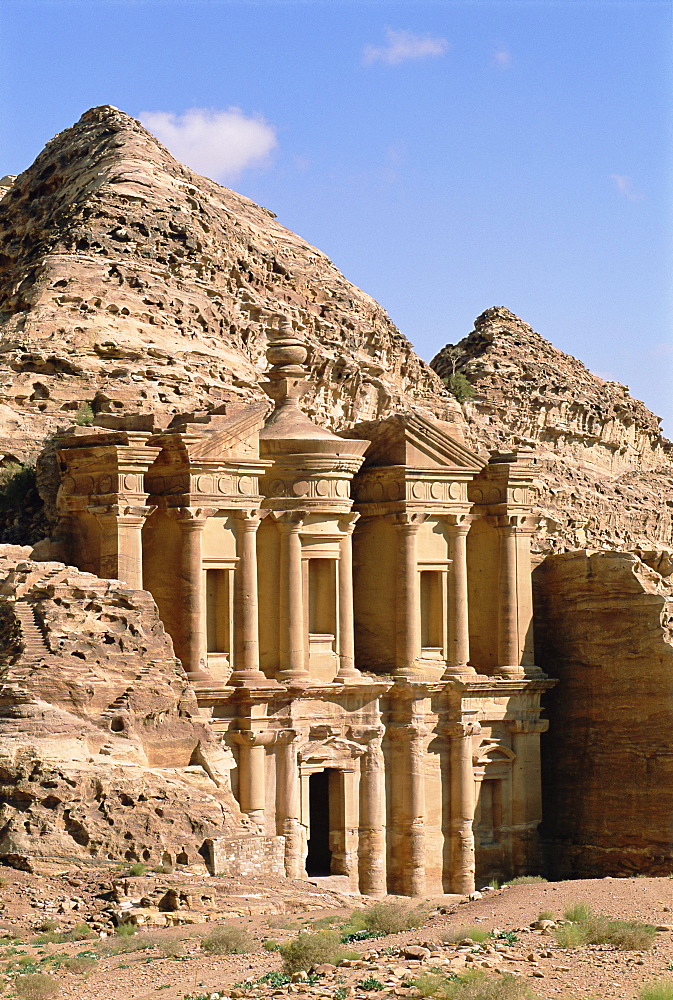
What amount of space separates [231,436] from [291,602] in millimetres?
3722

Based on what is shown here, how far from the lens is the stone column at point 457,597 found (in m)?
39.8

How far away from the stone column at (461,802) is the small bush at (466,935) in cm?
1727

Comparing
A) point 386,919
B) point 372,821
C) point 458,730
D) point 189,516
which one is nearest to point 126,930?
point 386,919

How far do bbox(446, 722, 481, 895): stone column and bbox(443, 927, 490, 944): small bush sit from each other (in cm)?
1727

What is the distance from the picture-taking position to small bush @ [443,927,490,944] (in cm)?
2122

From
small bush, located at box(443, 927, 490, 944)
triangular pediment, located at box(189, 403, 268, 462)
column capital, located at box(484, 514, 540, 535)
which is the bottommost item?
small bush, located at box(443, 927, 490, 944)

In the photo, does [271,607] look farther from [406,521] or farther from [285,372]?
[285,372]

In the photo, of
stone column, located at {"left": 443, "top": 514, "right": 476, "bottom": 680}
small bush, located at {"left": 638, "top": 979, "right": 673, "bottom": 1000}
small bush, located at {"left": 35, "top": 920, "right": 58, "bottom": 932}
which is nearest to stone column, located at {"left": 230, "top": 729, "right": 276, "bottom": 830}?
stone column, located at {"left": 443, "top": 514, "right": 476, "bottom": 680}

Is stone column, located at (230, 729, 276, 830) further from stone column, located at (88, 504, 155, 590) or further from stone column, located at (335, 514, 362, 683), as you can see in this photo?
stone column, located at (88, 504, 155, 590)

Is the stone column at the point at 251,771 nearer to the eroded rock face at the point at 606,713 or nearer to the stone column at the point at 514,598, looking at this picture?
the stone column at the point at 514,598

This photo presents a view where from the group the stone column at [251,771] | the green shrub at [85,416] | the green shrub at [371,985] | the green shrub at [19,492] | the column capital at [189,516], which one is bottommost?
the green shrub at [371,985]

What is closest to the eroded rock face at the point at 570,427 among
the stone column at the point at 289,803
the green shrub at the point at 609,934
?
the stone column at the point at 289,803

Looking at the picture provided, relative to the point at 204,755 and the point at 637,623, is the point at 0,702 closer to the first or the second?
the point at 204,755

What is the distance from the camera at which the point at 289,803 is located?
35.7m
